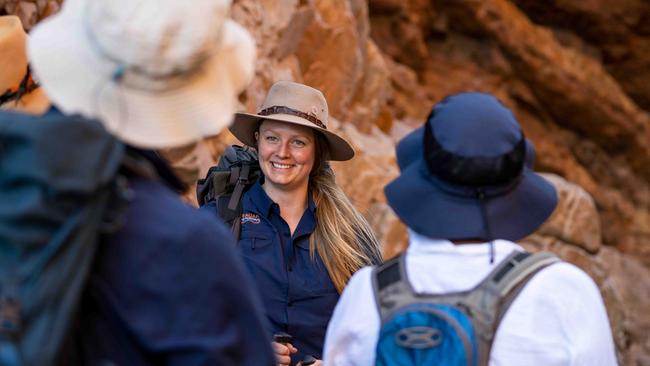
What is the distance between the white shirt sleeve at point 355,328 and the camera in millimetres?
1925

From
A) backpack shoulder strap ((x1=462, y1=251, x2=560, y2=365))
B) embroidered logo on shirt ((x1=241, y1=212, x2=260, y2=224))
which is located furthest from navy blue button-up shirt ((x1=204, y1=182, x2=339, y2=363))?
backpack shoulder strap ((x1=462, y1=251, x2=560, y2=365))

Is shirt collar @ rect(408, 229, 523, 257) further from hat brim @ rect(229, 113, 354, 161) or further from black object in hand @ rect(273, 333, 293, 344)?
hat brim @ rect(229, 113, 354, 161)

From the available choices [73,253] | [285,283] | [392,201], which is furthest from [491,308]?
[285,283]

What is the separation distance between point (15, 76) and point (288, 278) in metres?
1.16

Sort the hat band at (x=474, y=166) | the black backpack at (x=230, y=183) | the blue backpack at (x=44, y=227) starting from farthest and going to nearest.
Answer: the black backpack at (x=230, y=183) < the hat band at (x=474, y=166) < the blue backpack at (x=44, y=227)

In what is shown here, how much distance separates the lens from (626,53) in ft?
43.4

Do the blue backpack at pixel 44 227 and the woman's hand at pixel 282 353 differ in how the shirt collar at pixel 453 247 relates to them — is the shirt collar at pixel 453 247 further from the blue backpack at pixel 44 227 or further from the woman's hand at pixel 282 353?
the woman's hand at pixel 282 353

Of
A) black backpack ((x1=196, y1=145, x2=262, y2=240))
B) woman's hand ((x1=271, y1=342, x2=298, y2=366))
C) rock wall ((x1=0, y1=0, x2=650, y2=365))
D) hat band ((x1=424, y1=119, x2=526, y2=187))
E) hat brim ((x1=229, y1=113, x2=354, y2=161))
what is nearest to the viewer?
hat band ((x1=424, y1=119, x2=526, y2=187))

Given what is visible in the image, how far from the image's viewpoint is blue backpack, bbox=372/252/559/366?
5.98 feet

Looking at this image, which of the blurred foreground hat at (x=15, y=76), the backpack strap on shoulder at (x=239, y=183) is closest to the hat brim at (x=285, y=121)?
the backpack strap on shoulder at (x=239, y=183)

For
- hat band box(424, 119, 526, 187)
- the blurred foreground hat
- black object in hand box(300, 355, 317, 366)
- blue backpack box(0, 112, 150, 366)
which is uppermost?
blue backpack box(0, 112, 150, 366)

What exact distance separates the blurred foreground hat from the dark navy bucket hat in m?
0.87

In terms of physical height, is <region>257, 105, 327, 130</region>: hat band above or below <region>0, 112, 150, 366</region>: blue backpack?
below

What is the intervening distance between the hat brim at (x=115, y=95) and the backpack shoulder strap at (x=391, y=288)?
525 millimetres
